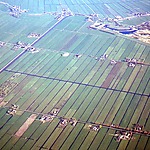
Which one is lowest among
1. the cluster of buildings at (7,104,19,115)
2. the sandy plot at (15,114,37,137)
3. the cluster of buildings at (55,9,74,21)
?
the sandy plot at (15,114,37,137)

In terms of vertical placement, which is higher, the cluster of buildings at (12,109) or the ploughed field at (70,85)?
the ploughed field at (70,85)

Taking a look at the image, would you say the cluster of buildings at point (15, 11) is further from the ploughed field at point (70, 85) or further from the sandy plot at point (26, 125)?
the sandy plot at point (26, 125)

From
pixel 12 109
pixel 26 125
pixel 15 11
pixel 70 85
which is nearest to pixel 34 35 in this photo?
pixel 15 11

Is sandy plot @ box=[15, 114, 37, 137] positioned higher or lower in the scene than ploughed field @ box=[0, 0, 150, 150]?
lower

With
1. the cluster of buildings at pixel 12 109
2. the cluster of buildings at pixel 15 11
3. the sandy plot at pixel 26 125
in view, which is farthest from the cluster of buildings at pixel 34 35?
the sandy plot at pixel 26 125

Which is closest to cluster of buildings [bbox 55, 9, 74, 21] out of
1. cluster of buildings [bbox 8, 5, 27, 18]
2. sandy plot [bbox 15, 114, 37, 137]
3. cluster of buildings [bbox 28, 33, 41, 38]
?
cluster of buildings [bbox 8, 5, 27, 18]

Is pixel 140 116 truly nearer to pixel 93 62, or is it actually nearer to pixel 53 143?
pixel 53 143

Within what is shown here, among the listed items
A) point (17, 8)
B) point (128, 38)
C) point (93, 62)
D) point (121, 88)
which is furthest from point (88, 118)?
point (17, 8)

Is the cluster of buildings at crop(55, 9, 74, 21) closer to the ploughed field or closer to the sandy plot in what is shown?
the ploughed field
